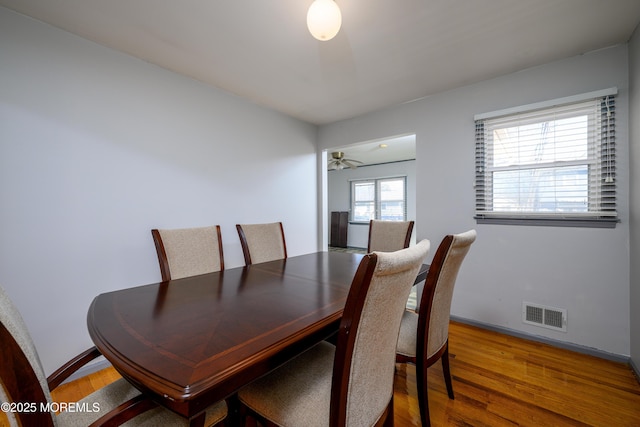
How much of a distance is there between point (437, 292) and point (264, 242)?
147 cm

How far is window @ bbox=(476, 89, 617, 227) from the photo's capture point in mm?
2023

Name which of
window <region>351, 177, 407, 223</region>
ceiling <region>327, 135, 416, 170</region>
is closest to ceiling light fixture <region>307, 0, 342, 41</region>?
ceiling <region>327, 135, 416, 170</region>

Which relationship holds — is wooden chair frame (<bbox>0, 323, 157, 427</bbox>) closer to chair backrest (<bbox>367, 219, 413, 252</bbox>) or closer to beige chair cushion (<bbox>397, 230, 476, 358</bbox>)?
beige chair cushion (<bbox>397, 230, 476, 358</bbox>)

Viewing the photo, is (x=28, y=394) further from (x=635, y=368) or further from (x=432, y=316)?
(x=635, y=368)

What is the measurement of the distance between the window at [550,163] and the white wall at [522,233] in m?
0.08

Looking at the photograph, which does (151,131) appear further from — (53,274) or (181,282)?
(181,282)

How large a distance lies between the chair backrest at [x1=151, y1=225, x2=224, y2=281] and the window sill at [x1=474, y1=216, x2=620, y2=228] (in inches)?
94.5

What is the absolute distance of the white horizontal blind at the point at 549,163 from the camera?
2.03m

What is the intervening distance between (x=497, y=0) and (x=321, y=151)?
8.43 feet

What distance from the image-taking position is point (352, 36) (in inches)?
72.2

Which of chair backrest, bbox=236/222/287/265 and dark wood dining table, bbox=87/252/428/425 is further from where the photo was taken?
chair backrest, bbox=236/222/287/265

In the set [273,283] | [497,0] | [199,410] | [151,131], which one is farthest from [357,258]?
[151,131]

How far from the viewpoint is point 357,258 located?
7.03ft

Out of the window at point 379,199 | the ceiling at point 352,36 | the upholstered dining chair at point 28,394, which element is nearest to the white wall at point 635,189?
the ceiling at point 352,36
